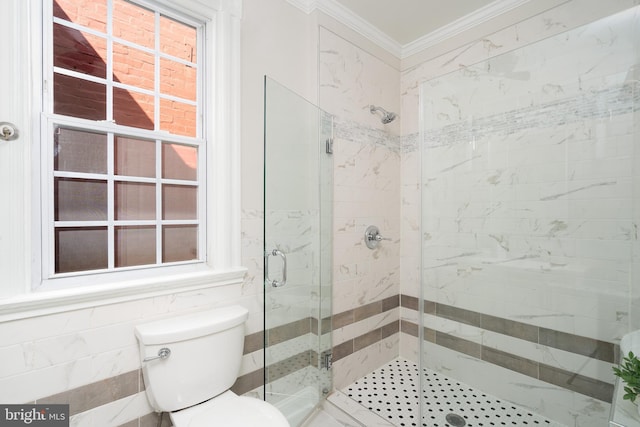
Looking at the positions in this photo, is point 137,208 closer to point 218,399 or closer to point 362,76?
point 218,399

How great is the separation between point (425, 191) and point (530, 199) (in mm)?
536

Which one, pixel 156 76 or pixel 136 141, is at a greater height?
pixel 156 76

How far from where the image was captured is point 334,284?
78.7 inches

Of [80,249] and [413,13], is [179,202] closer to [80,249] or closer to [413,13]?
[80,249]

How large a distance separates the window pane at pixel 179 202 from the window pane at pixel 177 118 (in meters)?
0.28

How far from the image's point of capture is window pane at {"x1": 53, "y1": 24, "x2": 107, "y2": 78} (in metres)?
1.17

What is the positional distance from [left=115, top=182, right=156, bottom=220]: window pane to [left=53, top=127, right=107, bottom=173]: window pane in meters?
0.11

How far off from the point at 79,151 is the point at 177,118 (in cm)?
44

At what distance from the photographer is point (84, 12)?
123 cm

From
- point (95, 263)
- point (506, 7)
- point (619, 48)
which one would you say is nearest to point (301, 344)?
point (95, 263)

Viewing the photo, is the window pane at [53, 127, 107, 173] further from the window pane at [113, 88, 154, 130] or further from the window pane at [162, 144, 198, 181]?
the window pane at [162, 144, 198, 181]

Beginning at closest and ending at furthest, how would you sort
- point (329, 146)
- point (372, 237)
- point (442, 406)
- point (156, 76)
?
1. point (156, 76)
2. point (442, 406)
3. point (329, 146)
4. point (372, 237)

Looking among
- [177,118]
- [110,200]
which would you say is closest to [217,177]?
[177,118]

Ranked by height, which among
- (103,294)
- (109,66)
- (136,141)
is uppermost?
(109,66)
